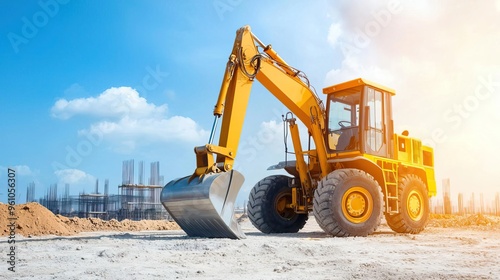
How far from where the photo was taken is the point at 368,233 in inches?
407

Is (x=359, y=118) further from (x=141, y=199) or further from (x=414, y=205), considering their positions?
(x=141, y=199)

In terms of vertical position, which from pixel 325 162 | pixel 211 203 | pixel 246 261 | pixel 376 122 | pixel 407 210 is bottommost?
pixel 246 261

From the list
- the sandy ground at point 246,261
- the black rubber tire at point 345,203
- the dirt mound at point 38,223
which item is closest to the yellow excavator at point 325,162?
the black rubber tire at point 345,203

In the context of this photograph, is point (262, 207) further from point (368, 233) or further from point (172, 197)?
point (172, 197)

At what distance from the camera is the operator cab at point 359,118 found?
36.4ft

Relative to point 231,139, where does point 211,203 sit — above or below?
below

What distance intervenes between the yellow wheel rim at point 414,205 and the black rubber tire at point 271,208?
97.6 inches

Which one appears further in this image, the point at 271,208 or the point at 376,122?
the point at 271,208

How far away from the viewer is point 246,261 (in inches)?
249

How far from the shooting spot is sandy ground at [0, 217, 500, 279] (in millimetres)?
5445

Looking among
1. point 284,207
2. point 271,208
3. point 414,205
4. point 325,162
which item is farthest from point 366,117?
point 271,208

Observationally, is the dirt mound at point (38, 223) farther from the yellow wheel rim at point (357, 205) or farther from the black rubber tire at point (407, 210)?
the black rubber tire at point (407, 210)

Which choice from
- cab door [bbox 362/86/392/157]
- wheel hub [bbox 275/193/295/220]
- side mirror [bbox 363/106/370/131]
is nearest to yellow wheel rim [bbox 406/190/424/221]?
cab door [bbox 362/86/392/157]

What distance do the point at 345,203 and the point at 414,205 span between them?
9.60 feet
